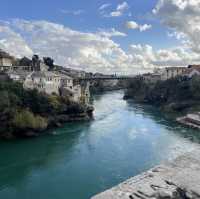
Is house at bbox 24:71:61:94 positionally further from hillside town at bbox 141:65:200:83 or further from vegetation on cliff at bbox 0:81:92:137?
hillside town at bbox 141:65:200:83

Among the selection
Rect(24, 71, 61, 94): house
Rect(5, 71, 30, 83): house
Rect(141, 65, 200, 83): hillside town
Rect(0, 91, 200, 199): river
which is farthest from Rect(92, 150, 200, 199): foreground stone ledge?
Rect(141, 65, 200, 83): hillside town

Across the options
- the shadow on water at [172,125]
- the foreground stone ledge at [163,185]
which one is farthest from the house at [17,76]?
the foreground stone ledge at [163,185]

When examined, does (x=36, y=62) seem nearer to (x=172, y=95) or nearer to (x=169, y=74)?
(x=172, y=95)

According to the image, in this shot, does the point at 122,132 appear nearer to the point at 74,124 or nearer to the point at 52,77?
the point at 74,124

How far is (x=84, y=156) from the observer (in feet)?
66.6

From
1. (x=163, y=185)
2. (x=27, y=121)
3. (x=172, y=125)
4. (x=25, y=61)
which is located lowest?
(x=172, y=125)

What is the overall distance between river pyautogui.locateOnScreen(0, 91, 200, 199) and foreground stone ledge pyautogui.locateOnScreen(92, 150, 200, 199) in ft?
6.44

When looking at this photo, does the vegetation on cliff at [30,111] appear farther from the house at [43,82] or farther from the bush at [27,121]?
the house at [43,82]

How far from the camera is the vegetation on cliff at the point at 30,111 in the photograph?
24672 mm

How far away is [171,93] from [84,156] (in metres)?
28.9

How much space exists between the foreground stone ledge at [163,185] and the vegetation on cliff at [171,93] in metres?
23.7

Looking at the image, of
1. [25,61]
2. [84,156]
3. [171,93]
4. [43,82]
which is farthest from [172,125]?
[25,61]

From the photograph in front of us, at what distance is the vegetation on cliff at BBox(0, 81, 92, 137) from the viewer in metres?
24.7

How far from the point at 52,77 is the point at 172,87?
19.8 metres
